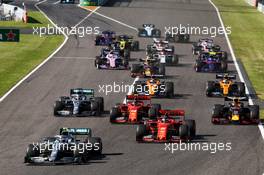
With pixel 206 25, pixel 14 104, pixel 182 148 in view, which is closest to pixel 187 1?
pixel 206 25

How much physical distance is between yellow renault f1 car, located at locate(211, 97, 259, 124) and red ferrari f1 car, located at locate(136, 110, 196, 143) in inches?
141

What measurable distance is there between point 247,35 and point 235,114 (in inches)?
1719

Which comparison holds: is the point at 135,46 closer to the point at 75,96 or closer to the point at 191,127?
the point at 75,96

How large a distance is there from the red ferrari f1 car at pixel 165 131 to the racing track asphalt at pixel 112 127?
0.55 metres

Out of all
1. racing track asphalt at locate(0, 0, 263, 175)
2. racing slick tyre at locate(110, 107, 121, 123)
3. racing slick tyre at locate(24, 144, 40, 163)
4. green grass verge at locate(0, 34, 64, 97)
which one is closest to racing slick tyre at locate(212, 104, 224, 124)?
racing track asphalt at locate(0, 0, 263, 175)

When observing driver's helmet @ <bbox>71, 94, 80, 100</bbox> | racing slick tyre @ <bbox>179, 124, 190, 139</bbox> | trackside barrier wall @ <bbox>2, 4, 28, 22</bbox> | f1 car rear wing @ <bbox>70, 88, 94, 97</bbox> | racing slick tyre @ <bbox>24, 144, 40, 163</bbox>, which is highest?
trackside barrier wall @ <bbox>2, 4, 28, 22</bbox>

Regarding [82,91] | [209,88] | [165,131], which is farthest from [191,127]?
[209,88]

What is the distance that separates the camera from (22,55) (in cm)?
6259

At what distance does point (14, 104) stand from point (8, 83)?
6886 millimetres

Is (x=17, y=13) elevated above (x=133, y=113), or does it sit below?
above

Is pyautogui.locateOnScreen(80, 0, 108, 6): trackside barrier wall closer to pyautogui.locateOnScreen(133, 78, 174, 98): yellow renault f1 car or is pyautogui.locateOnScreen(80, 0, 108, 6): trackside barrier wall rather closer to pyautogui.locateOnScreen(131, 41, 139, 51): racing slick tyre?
pyautogui.locateOnScreen(131, 41, 139, 51): racing slick tyre

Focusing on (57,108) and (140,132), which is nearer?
(140,132)

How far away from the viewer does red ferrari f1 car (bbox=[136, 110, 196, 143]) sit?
3388cm

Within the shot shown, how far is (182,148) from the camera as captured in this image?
32.8 metres
